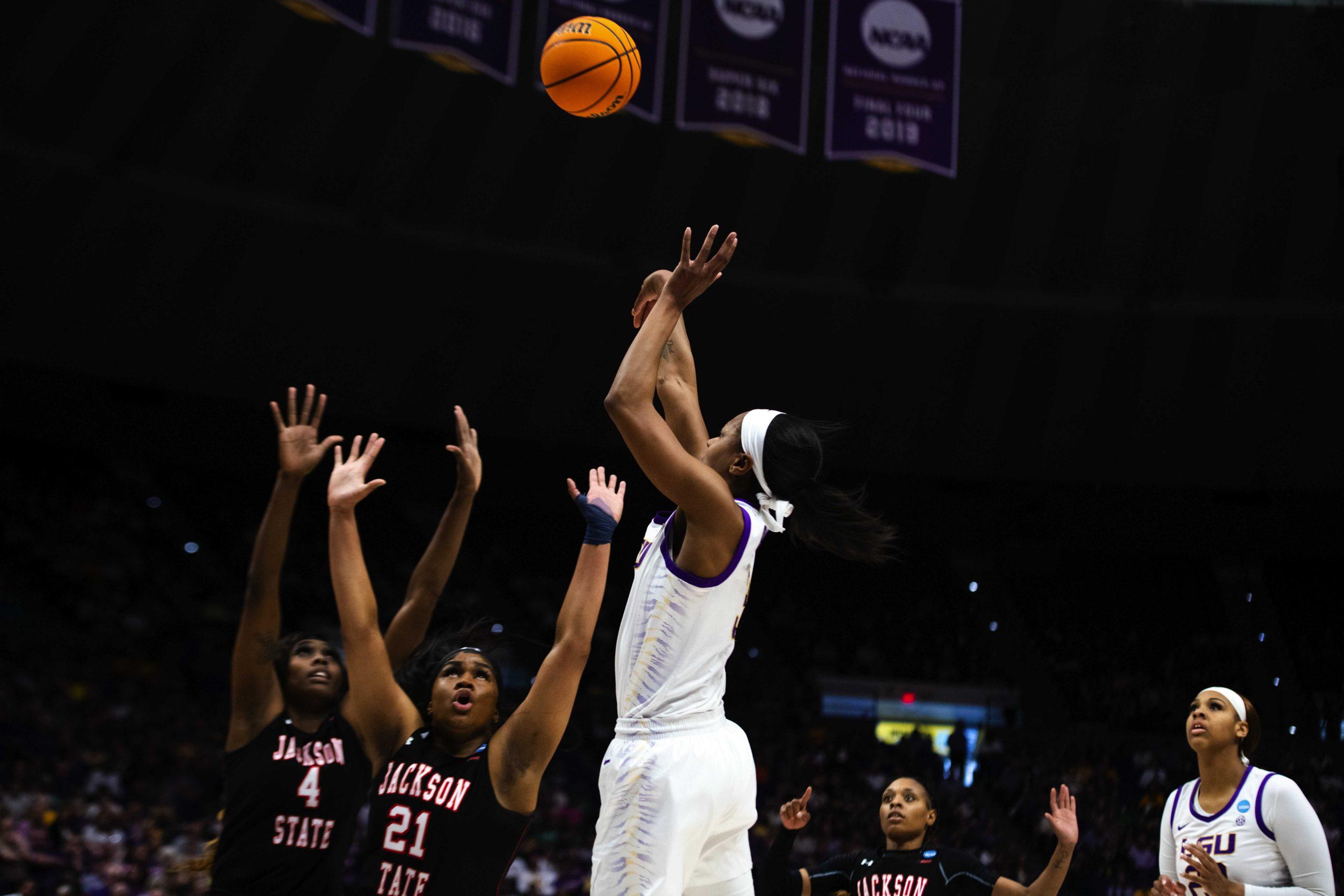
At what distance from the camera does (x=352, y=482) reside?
12.0 feet

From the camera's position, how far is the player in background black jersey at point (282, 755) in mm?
3723

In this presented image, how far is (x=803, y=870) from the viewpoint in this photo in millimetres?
5996

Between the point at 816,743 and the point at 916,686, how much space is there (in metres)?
3.07

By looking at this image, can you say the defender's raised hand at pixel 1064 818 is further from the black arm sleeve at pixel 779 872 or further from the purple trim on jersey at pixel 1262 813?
the black arm sleeve at pixel 779 872

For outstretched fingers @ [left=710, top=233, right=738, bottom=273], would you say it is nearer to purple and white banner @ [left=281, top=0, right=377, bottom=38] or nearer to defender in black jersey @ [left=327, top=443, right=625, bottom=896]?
defender in black jersey @ [left=327, top=443, right=625, bottom=896]

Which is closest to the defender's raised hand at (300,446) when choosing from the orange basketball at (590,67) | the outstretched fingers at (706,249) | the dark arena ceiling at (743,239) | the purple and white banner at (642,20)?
the outstretched fingers at (706,249)

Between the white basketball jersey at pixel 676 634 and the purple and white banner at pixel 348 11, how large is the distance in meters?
8.82

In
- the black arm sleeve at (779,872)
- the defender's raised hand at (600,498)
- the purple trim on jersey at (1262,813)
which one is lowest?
the black arm sleeve at (779,872)

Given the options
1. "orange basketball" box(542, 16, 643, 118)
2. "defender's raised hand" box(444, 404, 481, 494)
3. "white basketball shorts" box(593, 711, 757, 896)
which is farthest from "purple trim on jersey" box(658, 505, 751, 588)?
"orange basketball" box(542, 16, 643, 118)

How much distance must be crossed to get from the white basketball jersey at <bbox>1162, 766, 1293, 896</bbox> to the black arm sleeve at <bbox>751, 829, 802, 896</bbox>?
1.59 m

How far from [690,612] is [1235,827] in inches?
116

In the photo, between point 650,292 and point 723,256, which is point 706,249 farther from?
point 650,292

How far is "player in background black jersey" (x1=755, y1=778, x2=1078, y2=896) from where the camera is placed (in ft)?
18.3

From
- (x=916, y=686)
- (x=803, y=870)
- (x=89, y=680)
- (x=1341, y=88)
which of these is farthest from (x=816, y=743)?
(x=803, y=870)
